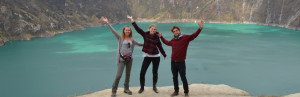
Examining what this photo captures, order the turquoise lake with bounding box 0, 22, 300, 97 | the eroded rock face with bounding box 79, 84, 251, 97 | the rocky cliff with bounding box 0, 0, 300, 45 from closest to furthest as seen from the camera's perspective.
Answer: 1. the eroded rock face with bounding box 79, 84, 251, 97
2. the turquoise lake with bounding box 0, 22, 300, 97
3. the rocky cliff with bounding box 0, 0, 300, 45

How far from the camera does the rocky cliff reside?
79.9m

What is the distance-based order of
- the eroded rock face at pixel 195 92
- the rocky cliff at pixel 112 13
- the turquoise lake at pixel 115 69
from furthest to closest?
the rocky cliff at pixel 112 13 → the turquoise lake at pixel 115 69 → the eroded rock face at pixel 195 92

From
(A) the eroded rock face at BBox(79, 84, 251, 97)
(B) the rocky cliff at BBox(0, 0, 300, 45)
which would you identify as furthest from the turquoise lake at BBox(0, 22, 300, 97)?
(B) the rocky cliff at BBox(0, 0, 300, 45)

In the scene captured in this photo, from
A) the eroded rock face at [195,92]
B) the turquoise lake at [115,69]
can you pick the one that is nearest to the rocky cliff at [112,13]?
the turquoise lake at [115,69]

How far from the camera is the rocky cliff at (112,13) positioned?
79.9 m

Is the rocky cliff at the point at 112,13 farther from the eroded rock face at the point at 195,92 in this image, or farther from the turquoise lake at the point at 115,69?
the eroded rock face at the point at 195,92

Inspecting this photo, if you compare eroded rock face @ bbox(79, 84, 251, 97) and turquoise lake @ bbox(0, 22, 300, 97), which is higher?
eroded rock face @ bbox(79, 84, 251, 97)

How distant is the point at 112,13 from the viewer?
539ft

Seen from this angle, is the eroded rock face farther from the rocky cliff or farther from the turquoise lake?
the rocky cliff

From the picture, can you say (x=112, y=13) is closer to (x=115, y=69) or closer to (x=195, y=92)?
(x=115, y=69)

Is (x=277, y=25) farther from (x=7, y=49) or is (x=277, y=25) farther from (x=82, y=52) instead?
(x=7, y=49)

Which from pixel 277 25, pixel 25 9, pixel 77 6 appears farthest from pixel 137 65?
pixel 77 6

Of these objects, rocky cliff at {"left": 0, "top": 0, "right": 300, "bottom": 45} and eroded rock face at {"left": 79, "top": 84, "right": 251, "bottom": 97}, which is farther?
rocky cliff at {"left": 0, "top": 0, "right": 300, "bottom": 45}

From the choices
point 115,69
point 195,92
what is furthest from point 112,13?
point 195,92
